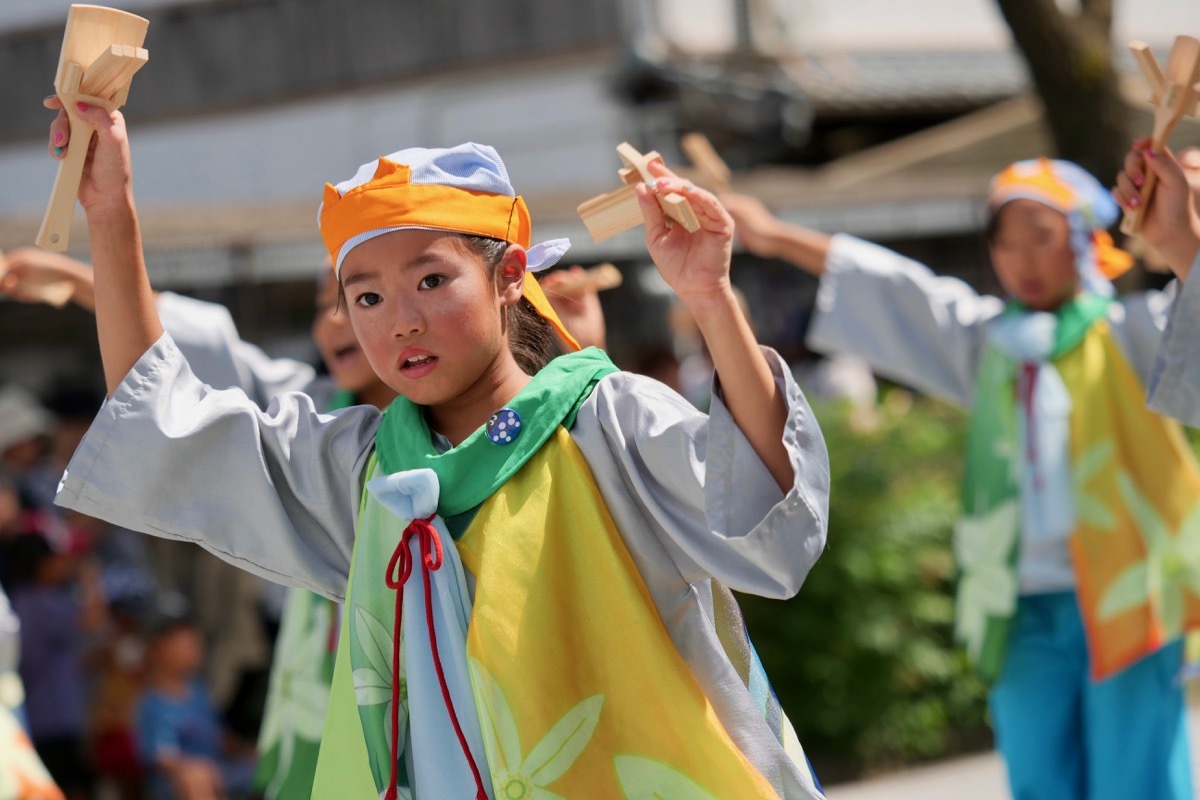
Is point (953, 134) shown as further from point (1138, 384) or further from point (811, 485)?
point (811, 485)

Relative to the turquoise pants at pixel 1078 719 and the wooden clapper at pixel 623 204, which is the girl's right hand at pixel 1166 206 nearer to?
the wooden clapper at pixel 623 204

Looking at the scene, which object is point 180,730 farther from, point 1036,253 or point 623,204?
point 623,204

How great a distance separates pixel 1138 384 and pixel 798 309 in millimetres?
4961

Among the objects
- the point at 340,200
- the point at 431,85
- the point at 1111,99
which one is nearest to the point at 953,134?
the point at 431,85

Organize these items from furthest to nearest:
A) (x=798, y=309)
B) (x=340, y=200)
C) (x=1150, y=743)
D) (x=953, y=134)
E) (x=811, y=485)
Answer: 1. (x=953, y=134)
2. (x=798, y=309)
3. (x=1150, y=743)
4. (x=340, y=200)
5. (x=811, y=485)

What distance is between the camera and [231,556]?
101 inches

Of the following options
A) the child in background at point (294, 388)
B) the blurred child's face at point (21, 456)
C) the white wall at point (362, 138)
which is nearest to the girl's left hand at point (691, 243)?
the child in background at point (294, 388)

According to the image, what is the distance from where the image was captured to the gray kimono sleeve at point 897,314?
4.73 m

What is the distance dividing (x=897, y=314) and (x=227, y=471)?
2674mm

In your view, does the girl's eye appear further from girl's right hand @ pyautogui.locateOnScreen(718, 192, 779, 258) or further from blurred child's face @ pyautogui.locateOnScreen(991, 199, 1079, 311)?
blurred child's face @ pyautogui.locateOnScreen(991, 199, 1079, 311)

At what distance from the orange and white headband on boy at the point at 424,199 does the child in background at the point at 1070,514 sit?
76.8 inches

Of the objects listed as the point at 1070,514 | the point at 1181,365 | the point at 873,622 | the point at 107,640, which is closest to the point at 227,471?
the point at 1181,365

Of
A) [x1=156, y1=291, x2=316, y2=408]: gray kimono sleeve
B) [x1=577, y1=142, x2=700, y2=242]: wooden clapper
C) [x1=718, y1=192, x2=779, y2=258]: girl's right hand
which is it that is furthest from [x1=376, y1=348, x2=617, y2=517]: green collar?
[x1=718, y1=192, x2=779, y2=258]: girl's right hand

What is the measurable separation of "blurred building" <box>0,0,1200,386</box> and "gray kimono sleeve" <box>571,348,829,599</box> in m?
7.59
